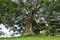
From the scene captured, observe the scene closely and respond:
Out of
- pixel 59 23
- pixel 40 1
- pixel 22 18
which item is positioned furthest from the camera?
pixel 59 23

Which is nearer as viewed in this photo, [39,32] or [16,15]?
[16,15]

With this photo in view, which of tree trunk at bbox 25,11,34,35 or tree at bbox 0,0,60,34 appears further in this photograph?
tree trunk at bbox 25,11,34,35

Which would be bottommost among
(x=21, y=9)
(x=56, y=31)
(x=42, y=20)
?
(x=56, y=31)

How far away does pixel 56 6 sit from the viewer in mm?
8312

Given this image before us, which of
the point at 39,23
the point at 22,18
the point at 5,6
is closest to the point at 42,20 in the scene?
the point at 39,23

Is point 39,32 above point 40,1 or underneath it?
underneath

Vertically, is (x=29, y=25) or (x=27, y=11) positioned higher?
(x=27, y=11)

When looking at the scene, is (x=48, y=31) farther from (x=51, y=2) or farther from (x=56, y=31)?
(x=51, y=2)

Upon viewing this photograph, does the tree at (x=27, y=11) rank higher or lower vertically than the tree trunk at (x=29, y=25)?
higher

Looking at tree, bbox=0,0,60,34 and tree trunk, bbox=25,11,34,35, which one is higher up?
tree, bbox=0,0,60,34

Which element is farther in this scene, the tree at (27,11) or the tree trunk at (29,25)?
the tree trunk at (29,25)

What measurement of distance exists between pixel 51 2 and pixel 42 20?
1.08 metres

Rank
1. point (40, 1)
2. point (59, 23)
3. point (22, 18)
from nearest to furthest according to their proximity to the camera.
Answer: point (40, 1)
point (22, 18)
point (59, 23)

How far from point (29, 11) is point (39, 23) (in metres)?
1.01
